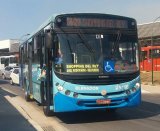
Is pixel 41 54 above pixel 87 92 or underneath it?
above

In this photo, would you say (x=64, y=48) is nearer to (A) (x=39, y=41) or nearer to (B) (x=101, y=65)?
(B) (x=101, y=65)

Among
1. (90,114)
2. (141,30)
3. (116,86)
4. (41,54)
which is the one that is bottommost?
(90,114)

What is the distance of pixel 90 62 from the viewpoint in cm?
1288

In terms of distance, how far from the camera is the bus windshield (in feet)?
42.2

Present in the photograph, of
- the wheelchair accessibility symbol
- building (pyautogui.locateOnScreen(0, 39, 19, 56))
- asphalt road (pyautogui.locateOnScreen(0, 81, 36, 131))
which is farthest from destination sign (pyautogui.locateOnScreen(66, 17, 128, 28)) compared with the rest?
building (pyautogui.locateOnScreen(0, 39, 19, 56))

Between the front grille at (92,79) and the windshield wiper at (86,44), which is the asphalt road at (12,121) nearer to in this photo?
the front grille at (92,79)

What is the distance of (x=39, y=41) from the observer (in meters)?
15.2

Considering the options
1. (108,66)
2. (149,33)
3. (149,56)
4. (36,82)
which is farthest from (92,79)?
(149,33)

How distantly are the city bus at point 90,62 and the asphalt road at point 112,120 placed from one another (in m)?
0.50

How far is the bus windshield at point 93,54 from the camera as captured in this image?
1285 cm

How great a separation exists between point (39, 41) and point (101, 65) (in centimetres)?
304

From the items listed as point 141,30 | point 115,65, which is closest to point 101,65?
point 115,65

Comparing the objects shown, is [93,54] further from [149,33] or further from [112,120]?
[149,33]

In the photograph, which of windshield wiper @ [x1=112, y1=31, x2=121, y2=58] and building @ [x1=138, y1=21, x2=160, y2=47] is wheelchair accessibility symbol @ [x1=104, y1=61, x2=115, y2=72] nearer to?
windshield wiper @ [x1=112, y1=31, x2=121, y2=58]
